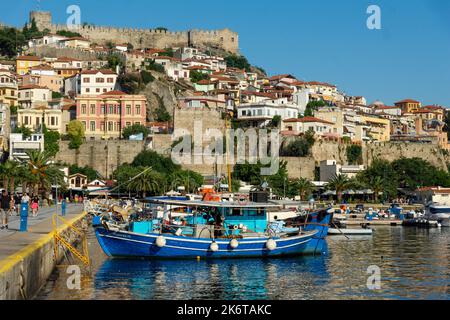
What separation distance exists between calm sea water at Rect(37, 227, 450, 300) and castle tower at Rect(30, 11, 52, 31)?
94083mm

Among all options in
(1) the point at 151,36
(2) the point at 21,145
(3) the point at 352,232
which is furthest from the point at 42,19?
(3) the point at 352,232

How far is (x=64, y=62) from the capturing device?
105m

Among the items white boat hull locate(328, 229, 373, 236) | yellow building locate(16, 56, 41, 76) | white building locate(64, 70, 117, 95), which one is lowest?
white boat hull locate(328, 229, 373, 236)

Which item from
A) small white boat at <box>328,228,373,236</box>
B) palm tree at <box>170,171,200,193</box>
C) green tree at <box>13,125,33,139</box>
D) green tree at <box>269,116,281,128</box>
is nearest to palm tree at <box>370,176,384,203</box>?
green tree at <box>269,116,281,128</box>

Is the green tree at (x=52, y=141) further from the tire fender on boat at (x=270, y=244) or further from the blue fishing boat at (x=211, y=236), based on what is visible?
the tire fender on boat at (x=270, y=244)

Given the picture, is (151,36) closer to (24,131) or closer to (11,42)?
(11,42)

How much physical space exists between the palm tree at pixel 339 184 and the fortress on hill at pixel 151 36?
190 ft

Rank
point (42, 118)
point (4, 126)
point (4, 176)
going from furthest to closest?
point (42, 118)
point (4, 126)
point (4, 176)

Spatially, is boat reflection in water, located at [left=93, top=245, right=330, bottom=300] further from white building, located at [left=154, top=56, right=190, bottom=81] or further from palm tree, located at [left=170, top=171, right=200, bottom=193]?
white building, located at [left=154, top=56, right=190, bottom=81]

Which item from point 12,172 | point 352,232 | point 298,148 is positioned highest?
point 298,148

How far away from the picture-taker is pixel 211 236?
3200 centimetres

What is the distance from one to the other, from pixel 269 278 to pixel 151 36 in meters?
105

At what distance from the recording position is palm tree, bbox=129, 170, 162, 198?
6788cm

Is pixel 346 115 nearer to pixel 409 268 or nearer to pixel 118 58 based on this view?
pixel 118 58
